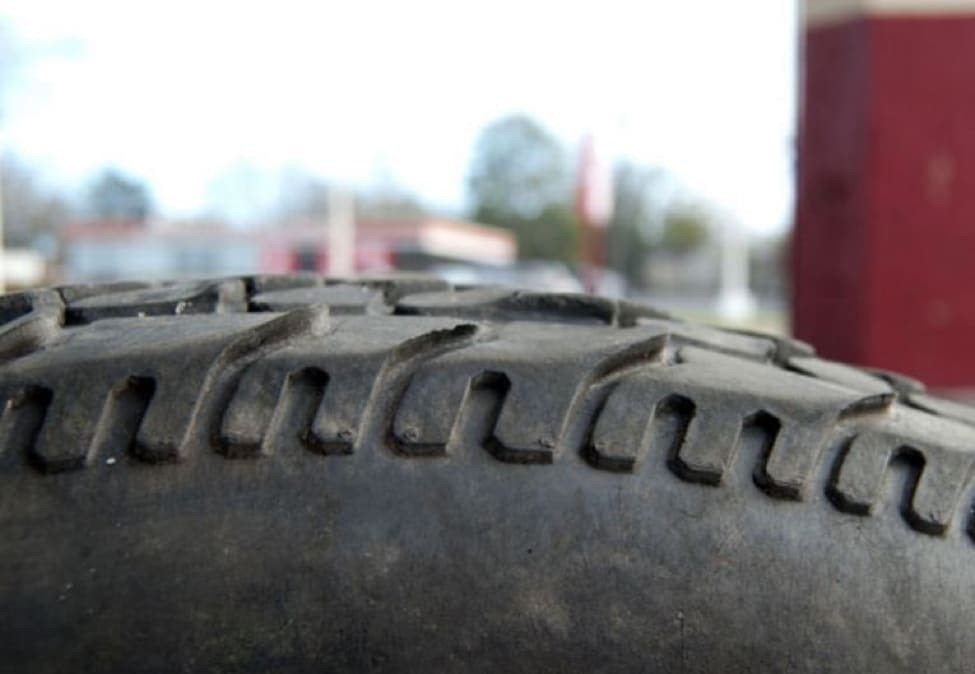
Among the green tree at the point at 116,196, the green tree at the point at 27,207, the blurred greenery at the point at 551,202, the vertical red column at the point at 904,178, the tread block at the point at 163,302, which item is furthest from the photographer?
the blurred greenery at the point at 551,202

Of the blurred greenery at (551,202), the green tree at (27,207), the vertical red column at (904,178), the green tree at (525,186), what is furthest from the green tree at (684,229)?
the vertical red column at (904,178)

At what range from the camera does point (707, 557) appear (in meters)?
0.81

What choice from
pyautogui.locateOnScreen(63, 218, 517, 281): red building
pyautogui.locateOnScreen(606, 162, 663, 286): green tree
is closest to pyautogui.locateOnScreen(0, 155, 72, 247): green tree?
pyautogui.locateOnScreen(63, 218, 517, 281): red building

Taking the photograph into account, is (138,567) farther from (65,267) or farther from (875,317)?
(65,267)

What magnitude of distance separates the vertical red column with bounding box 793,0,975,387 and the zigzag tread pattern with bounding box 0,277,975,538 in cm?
367

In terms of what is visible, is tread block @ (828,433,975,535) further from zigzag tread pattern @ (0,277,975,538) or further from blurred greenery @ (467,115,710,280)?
blurred greenery @ (467,115,710,280)

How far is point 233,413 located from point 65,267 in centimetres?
3166

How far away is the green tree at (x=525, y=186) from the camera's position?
57688mm

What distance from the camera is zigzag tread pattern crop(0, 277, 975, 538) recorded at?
2.64 feet

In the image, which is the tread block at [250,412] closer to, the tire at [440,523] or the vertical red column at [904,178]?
the tire at [440,523]

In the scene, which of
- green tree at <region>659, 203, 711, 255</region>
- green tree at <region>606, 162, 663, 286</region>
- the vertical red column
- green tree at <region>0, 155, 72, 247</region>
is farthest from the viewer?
green tree at <region>659, 203, 711, 255</region>

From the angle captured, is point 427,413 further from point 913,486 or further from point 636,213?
point 636,213

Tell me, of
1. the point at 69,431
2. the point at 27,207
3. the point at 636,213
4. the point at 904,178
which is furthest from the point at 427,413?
the point at 636,213

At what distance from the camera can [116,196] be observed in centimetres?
4450
